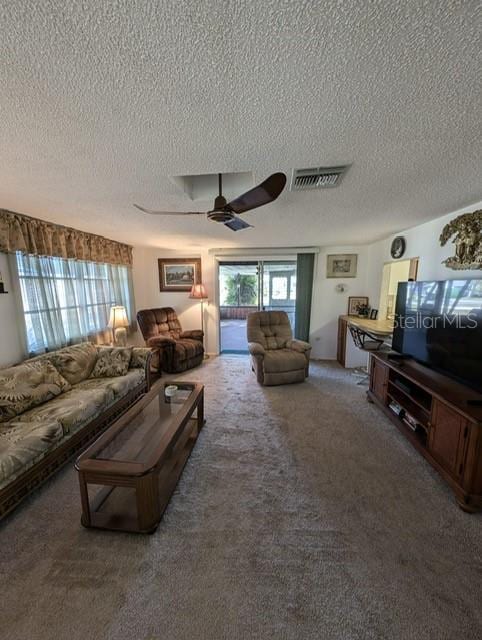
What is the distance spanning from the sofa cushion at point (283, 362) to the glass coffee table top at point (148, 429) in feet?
4.25

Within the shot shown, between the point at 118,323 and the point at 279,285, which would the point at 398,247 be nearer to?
the point at 279,285

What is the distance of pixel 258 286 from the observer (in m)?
4.97

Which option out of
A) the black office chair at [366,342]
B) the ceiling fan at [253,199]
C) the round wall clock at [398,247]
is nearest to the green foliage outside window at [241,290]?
the black office chair at [366,342]

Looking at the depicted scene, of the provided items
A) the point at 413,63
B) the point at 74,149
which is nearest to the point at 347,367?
the point at 413,63

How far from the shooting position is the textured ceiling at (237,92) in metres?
0.71

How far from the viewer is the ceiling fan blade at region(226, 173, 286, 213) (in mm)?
1385

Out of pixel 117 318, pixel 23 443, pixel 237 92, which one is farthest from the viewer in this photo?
pixel 117 318

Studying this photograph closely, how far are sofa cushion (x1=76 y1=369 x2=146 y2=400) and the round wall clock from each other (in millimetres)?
3727

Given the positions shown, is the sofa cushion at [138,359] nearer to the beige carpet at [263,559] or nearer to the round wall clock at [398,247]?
the beige carpet at [263,559]

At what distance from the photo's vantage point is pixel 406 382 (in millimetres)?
2467

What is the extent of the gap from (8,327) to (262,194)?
2849mm

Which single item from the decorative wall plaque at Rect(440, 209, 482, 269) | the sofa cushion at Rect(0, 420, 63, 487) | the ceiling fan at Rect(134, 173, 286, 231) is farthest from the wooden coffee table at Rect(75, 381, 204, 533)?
the decorative wall plaque at Rect(440, 209, 482, 269)

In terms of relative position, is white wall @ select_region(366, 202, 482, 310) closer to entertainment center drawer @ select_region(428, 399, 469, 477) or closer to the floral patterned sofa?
entertainment center drawer @ select_region(428, 399, 469, 477)

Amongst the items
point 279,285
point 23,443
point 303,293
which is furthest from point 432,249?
point 23,443
